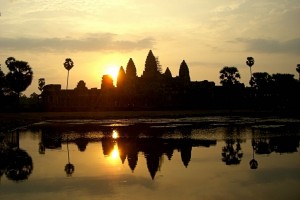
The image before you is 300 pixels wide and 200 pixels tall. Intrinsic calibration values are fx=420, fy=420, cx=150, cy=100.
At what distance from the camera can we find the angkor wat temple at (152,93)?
414ft

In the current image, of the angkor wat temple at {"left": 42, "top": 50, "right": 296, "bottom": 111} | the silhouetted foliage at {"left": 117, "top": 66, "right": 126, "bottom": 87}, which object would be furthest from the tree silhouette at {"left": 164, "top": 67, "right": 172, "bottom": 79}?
the silhouetted foliage at {"left": 117, "top": 66, "right": 126, "bottom": 87}

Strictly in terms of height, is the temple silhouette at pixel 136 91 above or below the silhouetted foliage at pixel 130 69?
below

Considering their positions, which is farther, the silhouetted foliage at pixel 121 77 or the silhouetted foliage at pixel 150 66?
the silhouetted foliage at pixel 121 77

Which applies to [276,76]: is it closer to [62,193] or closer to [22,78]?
[22,78]

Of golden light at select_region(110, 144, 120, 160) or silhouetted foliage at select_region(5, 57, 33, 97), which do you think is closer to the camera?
golden light at select_region(110, 144, 120, 160)

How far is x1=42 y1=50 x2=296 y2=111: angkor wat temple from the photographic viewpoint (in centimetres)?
12606

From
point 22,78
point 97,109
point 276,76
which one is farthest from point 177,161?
point 276,76

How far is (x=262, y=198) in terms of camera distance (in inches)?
496

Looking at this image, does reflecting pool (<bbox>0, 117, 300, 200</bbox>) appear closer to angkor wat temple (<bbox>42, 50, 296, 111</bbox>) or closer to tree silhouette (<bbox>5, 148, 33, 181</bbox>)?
tree silhouette (<bbox>5, 148, 33, 181</bbox>)

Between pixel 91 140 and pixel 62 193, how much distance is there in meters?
18.2

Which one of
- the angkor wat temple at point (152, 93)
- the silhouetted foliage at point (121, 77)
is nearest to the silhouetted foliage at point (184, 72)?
the angkor wat temple at point (152, 93)

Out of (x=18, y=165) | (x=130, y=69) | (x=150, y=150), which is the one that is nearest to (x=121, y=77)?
(x=130, y=69)

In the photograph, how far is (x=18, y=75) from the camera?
104812 millimetres

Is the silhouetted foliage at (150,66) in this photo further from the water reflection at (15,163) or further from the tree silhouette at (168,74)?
the water reflection at (15,163)
